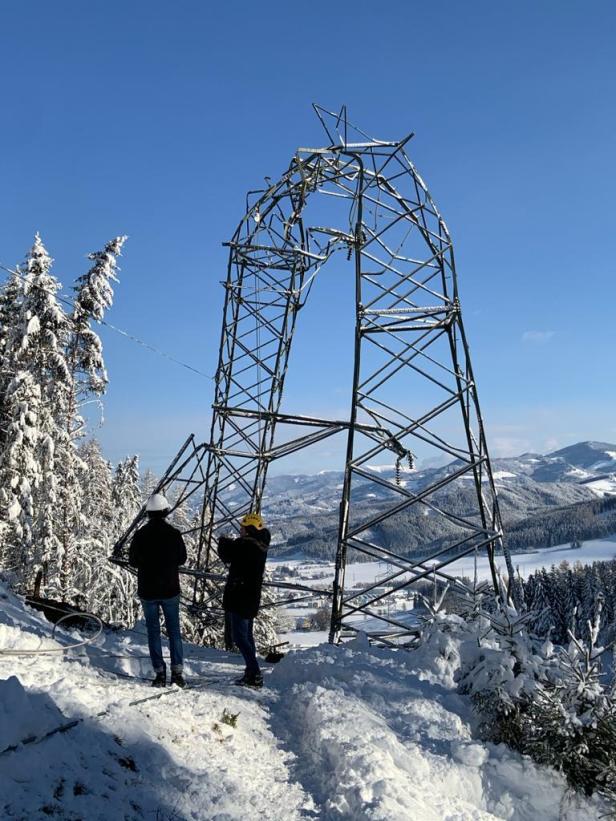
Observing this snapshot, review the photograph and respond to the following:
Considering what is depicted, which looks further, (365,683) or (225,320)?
(225,320)

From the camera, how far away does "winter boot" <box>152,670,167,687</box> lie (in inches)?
244

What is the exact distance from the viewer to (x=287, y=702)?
6.36 m

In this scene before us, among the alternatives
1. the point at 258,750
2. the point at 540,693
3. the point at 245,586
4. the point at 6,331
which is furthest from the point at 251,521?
the point at 6,331

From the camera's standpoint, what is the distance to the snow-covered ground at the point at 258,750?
12.3 ft

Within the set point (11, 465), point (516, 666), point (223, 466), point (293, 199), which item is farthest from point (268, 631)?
point (516, 666)

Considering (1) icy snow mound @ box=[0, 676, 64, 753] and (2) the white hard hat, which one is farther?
(2) the white hard hat

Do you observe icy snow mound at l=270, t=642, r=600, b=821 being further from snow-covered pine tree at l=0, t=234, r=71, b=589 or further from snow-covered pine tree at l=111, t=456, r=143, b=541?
snow-covered pine tree at l=111, t=456, r=143, b=541

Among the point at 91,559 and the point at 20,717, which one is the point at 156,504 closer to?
the point at 20,717

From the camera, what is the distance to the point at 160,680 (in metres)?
6.24

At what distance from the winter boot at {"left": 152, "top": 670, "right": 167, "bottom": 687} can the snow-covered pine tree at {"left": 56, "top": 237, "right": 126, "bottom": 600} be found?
15038mm

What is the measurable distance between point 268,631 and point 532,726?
24.9 meters

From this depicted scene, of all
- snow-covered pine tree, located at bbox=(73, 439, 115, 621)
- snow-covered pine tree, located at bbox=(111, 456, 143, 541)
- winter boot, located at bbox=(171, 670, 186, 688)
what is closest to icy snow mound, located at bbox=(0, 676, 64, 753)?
winter boot, located at bbox=(171, 670, 186, 688)

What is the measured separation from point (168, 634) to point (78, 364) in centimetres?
1579

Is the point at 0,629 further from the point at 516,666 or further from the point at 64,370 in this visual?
the point at 64,370
